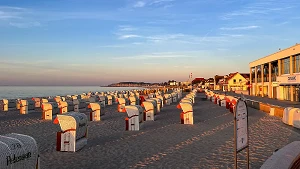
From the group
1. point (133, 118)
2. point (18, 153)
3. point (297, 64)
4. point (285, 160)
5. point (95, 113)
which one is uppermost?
point (297, 64)

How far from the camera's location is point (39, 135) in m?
14.2

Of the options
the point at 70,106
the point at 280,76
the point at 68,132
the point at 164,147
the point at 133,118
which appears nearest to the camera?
the point at 68,132

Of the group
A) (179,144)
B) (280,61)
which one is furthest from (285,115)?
(280,61)

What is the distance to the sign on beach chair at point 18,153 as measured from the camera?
18.0ft

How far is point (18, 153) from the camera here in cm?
578

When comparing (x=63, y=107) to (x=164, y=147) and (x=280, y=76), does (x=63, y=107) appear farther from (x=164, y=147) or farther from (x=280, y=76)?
(x=280, y=76)

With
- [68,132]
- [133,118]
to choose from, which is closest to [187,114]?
[133,118]

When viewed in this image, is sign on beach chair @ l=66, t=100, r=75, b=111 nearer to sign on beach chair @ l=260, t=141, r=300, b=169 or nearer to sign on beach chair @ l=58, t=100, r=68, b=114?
sign on beach chair @ l=58, t=100, r=68, b=114

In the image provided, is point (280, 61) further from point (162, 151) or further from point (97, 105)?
point (162, 151)

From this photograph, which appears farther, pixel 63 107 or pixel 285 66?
pixel 285 66

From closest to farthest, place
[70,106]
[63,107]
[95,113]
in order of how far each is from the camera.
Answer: [95,113], [63,107], [70,106]

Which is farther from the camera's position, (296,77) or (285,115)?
(296,77)

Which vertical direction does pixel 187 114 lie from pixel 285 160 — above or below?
below

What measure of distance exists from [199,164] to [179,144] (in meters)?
2.94
